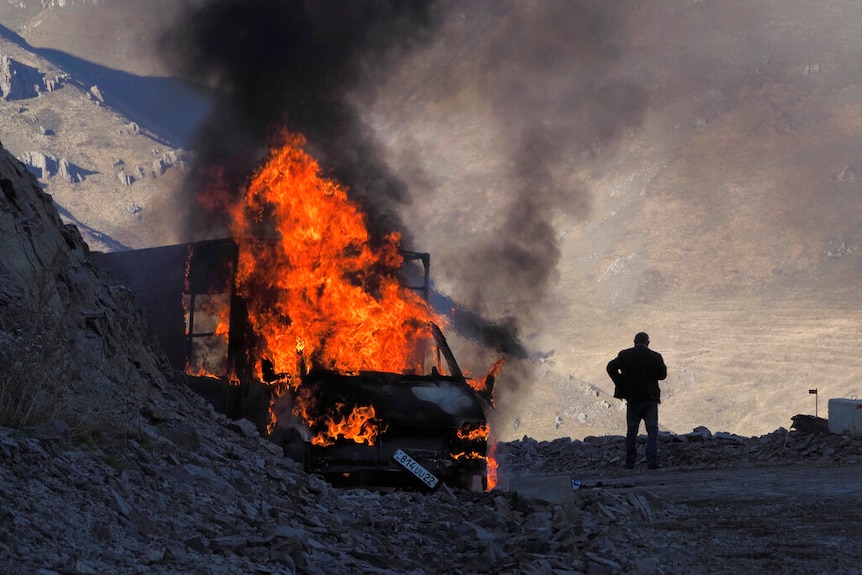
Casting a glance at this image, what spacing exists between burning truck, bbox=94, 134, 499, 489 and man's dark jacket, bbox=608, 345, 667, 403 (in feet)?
8.94

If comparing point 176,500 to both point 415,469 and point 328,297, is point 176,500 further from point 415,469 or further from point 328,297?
point 328,297

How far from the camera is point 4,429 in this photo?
6.89 meters

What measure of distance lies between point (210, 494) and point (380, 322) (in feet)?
19.7

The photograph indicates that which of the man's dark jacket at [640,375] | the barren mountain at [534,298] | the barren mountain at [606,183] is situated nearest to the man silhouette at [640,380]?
the man's dark jacket at [640,375]

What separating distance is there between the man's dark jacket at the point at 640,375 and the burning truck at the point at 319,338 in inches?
107

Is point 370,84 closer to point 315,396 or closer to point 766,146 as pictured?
point 315,396

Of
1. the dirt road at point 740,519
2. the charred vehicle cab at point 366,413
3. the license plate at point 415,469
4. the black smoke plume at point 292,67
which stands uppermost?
the black smoke plume at point 292,67

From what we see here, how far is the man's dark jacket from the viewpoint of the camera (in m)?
15.4

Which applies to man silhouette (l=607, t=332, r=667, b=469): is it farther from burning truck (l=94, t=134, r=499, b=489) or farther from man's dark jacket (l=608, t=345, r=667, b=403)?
burning truck (l=94, t=134, r=499, b=489)

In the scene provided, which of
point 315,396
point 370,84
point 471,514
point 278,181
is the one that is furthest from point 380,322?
point 370,84

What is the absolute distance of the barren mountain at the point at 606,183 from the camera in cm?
5028

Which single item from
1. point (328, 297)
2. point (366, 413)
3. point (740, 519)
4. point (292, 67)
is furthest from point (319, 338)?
point (292, 67)

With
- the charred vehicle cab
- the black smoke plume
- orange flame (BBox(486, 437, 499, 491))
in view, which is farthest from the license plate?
the black smoke plume

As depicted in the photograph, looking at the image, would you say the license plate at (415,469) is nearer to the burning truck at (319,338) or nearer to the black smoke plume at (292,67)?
the burning truck at (319,338)
